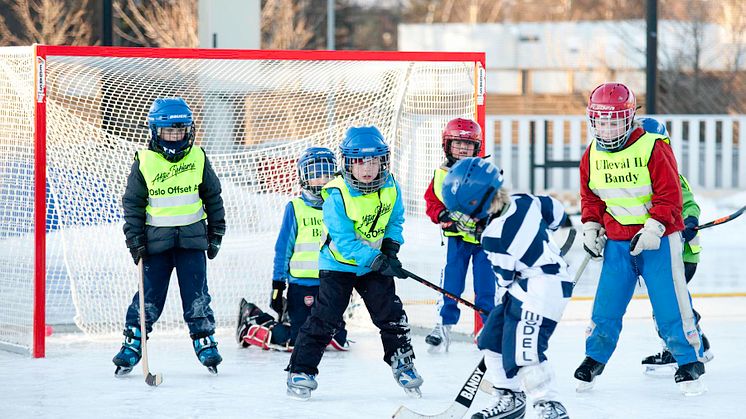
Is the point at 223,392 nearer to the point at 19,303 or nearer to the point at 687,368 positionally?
the point at 19,303

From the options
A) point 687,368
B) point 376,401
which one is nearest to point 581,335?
point 687,368

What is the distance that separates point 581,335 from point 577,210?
18.4 feet

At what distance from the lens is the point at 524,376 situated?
4.02 metres

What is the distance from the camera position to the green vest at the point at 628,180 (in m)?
4.62

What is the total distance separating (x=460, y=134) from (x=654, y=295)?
1282 mm

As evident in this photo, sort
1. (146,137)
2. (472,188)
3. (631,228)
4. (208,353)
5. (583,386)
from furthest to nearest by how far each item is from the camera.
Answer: (146,137) < (208,353) < (583,386) < (631,228) < (472,188)

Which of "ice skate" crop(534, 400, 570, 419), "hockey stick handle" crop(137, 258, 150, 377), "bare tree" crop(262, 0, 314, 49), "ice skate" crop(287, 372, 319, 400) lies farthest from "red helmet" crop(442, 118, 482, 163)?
"bare tree" crop(262, 0, 314, 49)

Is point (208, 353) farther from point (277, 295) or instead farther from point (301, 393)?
point (301, 393)

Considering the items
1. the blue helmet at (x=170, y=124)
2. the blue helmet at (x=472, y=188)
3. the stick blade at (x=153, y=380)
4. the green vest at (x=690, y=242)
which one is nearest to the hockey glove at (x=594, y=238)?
the green vest at (x=690, y=242)

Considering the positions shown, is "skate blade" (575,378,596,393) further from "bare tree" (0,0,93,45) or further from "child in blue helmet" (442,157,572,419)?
"bare tree" (0,0,93,45)

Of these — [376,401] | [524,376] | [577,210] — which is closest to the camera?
[524,376]

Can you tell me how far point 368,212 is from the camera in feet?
15.1

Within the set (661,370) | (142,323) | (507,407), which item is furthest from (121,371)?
(661,370)

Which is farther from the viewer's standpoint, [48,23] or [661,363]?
[48,23]
